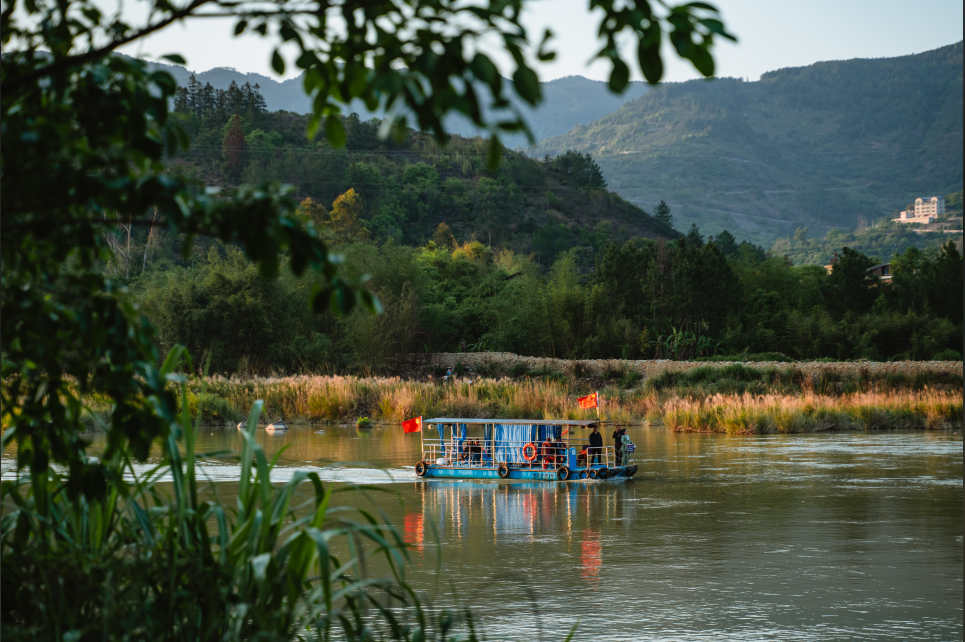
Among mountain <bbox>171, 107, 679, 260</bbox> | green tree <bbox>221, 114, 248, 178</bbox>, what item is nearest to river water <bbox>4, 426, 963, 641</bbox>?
mountain <bbox>171, 107, 679, 260</bbox>

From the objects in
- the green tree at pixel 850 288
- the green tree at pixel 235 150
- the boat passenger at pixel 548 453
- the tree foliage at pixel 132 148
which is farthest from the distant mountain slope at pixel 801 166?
the tree foliage at pixel 132 148

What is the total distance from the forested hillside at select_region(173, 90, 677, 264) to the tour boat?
179 ft

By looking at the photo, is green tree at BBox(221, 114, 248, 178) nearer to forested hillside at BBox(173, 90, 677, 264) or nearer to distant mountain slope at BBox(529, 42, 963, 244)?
forested hillside at BBox(173, 90, 677, 264)

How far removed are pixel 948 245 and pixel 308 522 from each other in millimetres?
51557

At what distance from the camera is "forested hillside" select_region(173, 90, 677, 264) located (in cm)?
8181

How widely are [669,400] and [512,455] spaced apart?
41.7 feet

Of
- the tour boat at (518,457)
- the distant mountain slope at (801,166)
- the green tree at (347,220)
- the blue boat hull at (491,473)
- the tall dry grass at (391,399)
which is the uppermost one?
the distant mountain slope at (801,166)

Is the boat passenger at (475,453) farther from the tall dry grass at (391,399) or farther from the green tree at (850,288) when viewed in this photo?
the green tree at (850,288)

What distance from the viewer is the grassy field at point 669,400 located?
82.9ft

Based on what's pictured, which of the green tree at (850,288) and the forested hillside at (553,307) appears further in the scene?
the green tree at (850,288)

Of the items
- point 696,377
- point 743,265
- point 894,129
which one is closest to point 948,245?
point 743,265

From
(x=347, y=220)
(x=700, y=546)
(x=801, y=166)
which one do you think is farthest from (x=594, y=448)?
(x=801, y=166)

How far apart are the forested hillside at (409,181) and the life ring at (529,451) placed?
55.3 m

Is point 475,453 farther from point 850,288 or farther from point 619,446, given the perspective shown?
point 850,288
